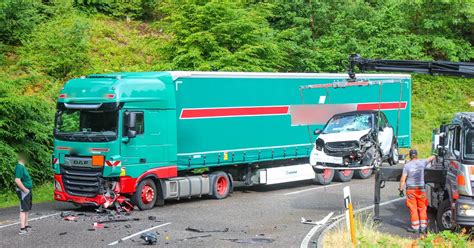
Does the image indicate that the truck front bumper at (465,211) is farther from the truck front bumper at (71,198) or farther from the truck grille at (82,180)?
the truck grille at (82,180)

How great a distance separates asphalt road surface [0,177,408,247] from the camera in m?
12.6

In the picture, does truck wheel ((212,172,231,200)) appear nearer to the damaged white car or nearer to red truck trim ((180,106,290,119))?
red truck trim ((180,106,290,119))

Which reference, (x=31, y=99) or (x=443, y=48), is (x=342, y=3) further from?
(x=31, y=99)

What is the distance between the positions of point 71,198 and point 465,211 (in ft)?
31.8

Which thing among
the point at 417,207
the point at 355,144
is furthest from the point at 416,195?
the point at 355,144

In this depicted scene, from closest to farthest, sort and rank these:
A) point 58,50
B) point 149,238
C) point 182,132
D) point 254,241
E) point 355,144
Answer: point 149,238, point 254,241, point 355,144, point 182,132, point 58,50

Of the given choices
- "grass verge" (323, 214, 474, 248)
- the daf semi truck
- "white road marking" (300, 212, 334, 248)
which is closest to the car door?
the daf semi truck

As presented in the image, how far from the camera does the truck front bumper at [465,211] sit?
1248 cm

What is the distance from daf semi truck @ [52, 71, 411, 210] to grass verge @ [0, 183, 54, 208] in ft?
8.76

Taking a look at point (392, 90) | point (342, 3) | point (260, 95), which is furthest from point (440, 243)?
point (342, 3)

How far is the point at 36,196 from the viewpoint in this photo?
19.5 m

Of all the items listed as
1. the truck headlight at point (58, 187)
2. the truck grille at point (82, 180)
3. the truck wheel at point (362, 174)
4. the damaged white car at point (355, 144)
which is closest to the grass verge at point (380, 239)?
the damaged white car at point (355, 144)

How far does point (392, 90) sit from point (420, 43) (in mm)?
12667

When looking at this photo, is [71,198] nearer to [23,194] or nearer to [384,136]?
[23,194]
